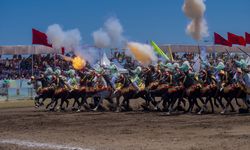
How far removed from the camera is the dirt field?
13508 millimetres

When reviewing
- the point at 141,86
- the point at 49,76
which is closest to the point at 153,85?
the point at 141,86

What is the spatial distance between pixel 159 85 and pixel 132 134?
10185 millimetres

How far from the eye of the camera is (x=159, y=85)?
2633 cm

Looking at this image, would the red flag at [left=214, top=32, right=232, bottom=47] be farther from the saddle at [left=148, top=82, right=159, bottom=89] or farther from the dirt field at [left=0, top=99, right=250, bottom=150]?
the dirt field at [left=0, top=99, right=250, bottom=150]

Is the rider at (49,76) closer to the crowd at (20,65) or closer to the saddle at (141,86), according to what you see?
the saddle at (141,86)

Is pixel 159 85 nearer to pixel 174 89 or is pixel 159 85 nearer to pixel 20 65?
pixel 174 89

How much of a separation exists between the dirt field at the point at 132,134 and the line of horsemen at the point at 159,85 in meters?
2.78

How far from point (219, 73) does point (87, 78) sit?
26.7 ft

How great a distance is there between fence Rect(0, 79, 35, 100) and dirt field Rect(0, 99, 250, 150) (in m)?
21.8

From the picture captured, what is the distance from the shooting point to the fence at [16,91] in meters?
43.8

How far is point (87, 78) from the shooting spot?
96.8 feet

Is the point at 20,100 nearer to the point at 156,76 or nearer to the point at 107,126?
the point at 156,76

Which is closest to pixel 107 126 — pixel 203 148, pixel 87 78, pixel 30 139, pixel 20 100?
pixel 30 139

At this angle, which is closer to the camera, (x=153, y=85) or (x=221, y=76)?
(x=221, y=76)
